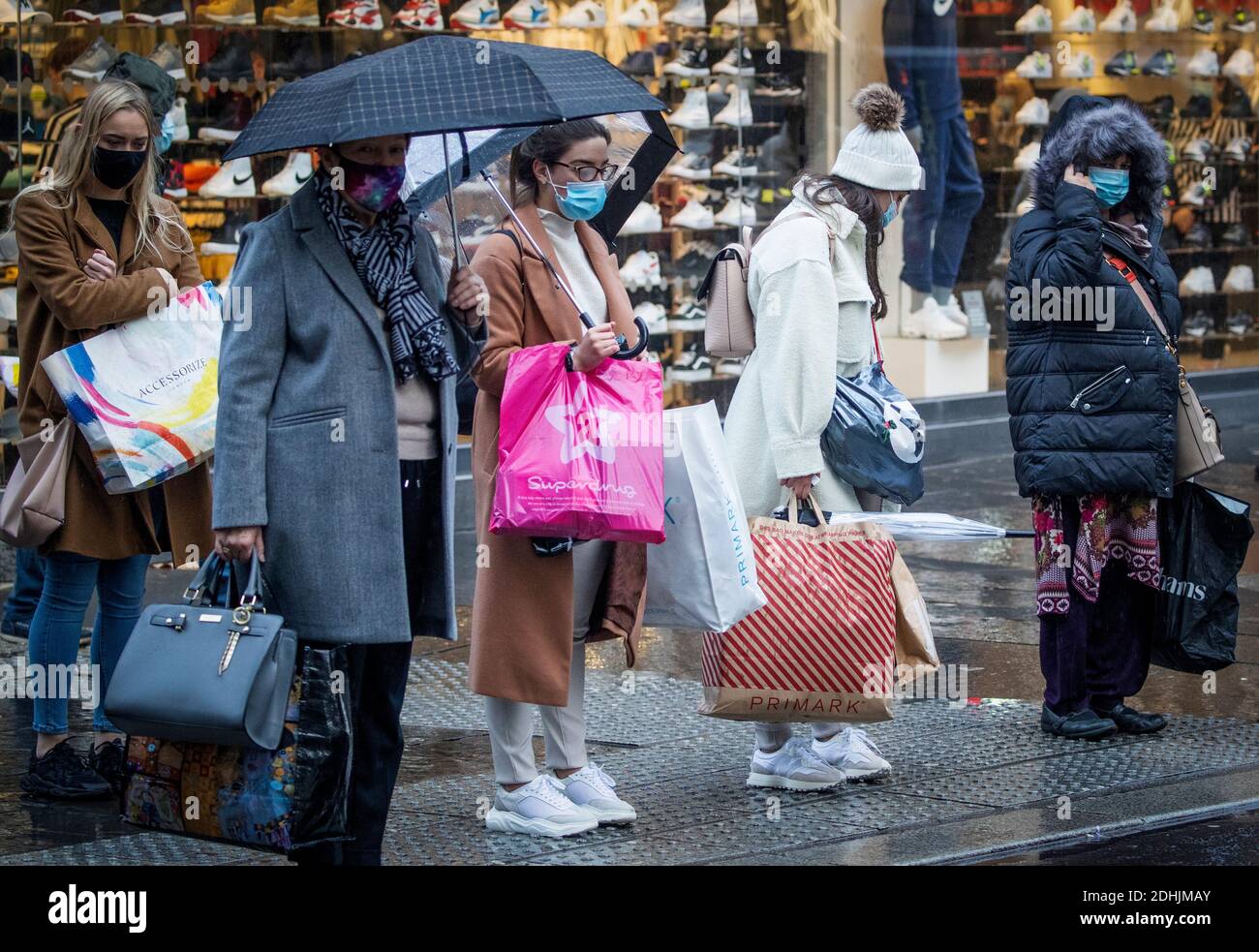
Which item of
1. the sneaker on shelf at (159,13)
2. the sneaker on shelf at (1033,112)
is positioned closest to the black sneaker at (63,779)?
the sneaker on shelf at (159,13)

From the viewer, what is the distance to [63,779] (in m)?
5.65

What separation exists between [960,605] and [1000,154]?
532 centimetres

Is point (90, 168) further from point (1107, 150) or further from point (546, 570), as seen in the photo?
point (1107, 150)

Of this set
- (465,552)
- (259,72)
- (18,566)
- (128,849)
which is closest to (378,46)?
(259,72)

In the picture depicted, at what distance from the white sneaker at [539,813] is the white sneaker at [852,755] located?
0.87 metres

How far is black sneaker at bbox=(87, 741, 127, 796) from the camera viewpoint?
570cm

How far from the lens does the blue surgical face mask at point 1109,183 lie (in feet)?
20.3

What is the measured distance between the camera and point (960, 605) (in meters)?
8.41

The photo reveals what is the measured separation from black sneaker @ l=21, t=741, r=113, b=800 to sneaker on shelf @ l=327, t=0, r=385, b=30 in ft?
17.8

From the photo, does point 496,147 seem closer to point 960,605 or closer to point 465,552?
point 960,605

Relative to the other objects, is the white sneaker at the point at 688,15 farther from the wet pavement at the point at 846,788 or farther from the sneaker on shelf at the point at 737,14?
the wet pavement at the point at 846,788

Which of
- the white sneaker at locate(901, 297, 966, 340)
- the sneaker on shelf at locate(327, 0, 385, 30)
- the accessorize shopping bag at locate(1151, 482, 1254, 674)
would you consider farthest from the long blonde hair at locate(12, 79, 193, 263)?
the white sneaker at locate(901, 297, 966, 340)

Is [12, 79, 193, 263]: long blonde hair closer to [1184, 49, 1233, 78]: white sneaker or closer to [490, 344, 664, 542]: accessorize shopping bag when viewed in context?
[490, 344, 664, 542]: accessorize shopping bag

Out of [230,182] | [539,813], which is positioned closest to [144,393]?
[539,813]
